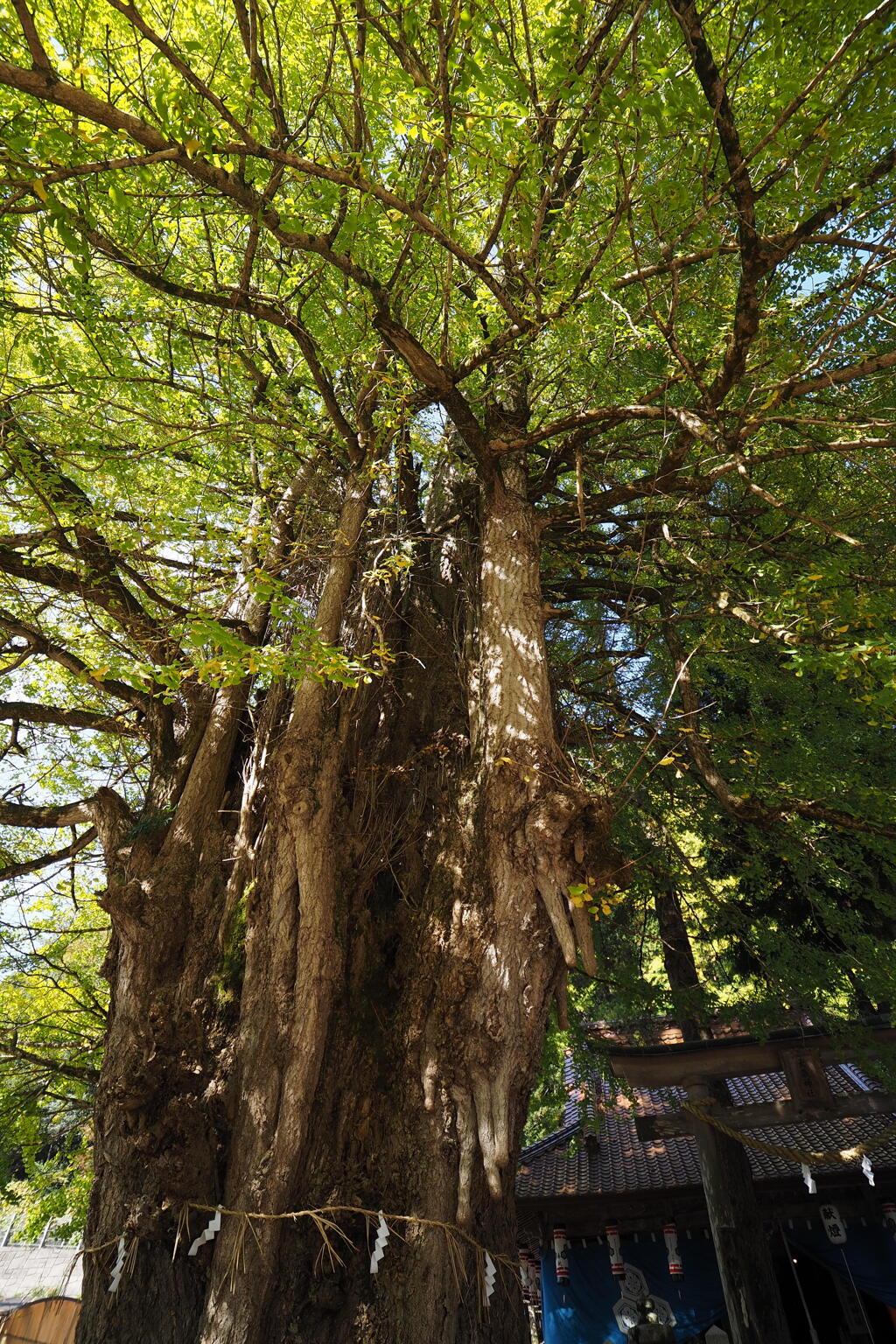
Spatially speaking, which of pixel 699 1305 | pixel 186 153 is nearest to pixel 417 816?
pixel 186 153

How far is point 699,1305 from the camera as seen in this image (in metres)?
8.48

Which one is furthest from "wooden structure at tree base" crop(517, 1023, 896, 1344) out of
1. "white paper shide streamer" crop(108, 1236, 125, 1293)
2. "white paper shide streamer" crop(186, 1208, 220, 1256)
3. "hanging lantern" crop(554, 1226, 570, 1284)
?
"white paper shide streamer" crop(108, 1236, 125, 1293)

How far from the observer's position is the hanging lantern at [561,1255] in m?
8.70

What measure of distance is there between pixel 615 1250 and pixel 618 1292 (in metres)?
0.72

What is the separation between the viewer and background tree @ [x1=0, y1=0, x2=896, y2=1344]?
309 centimetres

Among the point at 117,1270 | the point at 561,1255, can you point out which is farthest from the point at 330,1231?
the point at 561,1255

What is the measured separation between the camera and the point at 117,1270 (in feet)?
10.4

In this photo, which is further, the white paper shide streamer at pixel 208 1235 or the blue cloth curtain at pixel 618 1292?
the blue cloth curtain at pixel 618 1292

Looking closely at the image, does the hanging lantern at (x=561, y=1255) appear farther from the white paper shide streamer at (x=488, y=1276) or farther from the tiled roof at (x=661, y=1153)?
the white paper shide streamer at (x=488, y=1276)

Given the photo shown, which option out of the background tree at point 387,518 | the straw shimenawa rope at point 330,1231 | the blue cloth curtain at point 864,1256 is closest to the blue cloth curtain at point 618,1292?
the blue cloth curtain at point 864,1256

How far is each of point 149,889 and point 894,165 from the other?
516cm

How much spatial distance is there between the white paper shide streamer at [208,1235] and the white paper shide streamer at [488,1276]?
1.16 metres

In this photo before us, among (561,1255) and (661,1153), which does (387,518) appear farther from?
(561,1255)

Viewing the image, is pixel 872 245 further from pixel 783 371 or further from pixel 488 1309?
pixel 488 1309
